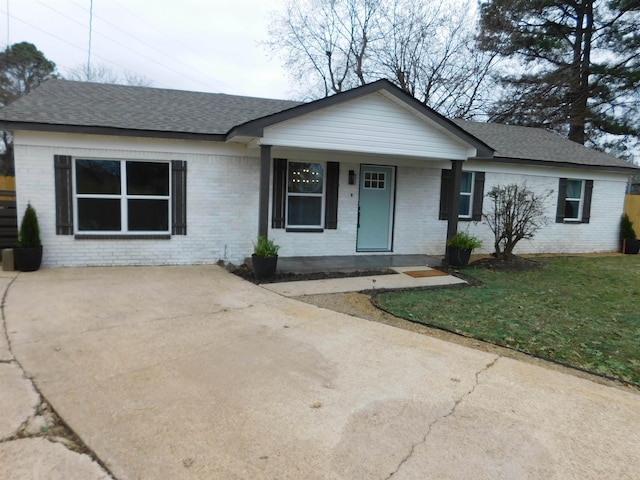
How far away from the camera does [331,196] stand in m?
9.79

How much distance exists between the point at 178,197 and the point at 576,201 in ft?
36.5

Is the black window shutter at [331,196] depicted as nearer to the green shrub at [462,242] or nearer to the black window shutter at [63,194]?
the green shrub at [462,242]

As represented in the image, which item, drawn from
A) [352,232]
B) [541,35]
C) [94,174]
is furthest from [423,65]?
[94,174]

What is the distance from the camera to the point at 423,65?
2280 cm

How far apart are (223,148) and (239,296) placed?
12.3 feet

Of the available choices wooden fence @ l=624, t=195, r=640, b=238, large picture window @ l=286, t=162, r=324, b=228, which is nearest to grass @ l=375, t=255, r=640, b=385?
large picture window @ l=286, t=162, r=324, b=228

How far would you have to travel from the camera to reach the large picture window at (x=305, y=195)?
31.4 feet

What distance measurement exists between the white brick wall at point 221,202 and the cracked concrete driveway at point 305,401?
3.17m

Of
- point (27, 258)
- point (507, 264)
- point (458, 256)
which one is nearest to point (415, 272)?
point (458, 256)

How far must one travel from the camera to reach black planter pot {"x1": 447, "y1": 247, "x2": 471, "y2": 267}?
9.24 m

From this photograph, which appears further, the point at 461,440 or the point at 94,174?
the point at 94,174

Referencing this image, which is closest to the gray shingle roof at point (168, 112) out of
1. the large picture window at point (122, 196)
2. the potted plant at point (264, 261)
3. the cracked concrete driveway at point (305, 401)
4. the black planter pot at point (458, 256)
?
the large picture window at point (122, 196)

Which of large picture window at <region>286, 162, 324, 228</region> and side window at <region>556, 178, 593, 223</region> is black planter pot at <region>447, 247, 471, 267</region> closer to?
large picture window at <region>286, 162, 324, 228</region>

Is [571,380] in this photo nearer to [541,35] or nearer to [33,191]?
[33,191]
